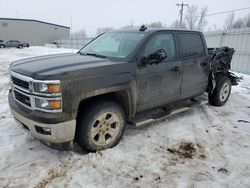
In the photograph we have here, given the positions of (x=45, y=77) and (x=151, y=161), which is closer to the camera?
(x=45, y=77)

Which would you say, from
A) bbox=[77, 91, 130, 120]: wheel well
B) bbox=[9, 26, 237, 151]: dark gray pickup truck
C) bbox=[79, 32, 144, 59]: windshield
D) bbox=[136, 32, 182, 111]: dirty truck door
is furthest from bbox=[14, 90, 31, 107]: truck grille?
bbox=[136, 32, 182, 111]: dirty truck door

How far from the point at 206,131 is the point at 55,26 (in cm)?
5737

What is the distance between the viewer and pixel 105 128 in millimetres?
3576

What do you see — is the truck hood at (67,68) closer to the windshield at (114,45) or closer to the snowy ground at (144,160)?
the windshield at (114,45)

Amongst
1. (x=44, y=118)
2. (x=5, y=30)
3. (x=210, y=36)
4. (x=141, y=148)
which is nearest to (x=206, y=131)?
(x=141, y=148)

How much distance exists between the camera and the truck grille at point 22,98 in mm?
3137

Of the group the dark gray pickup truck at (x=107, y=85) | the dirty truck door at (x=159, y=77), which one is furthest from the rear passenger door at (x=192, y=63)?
the dirty truck door at (x=159, y=77)

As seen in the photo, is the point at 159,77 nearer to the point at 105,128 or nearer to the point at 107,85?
the point at 107,85

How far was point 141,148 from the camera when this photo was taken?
12.5ft

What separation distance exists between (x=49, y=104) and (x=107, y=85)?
84cm

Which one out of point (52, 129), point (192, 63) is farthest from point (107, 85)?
point (192, 63)

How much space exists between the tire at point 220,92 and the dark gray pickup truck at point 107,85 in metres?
0.79

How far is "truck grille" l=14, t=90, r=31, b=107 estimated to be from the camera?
3.14 meters

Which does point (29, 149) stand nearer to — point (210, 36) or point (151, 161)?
point (151, 161)
